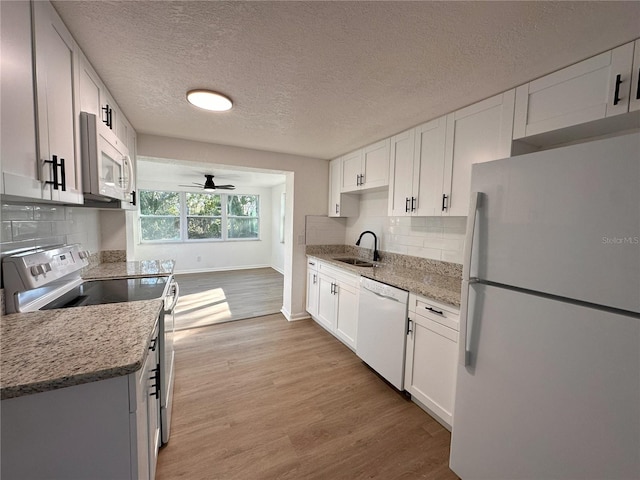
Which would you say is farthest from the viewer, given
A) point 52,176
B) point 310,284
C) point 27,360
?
point 310,284

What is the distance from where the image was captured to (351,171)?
127 inches

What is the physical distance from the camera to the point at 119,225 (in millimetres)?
2586

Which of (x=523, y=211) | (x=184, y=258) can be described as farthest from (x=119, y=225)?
(x=184, y=258)

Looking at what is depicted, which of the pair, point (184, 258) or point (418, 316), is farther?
point (184, 258)

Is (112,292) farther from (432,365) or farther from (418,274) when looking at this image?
(418,274)

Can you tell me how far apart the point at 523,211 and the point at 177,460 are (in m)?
2.24

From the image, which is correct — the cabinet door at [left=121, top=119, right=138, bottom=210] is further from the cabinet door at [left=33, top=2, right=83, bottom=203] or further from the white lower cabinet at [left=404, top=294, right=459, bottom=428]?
the white lower cabinet at [left=404, top=294, right=459, bottom=428]

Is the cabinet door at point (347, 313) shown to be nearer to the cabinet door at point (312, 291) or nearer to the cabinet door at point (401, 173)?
the cabinet door at point (312, 291)

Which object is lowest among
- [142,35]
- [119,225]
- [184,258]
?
[184,258]

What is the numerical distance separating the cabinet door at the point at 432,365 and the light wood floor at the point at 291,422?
0.59 ft

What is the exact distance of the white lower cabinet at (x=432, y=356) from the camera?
5.42ft

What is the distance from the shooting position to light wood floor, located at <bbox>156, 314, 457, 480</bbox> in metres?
1.48

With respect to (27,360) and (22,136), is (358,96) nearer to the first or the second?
(22,136)

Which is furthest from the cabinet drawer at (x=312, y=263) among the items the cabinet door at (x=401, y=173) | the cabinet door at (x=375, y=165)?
the cabinet door at (x=401, y=173)
